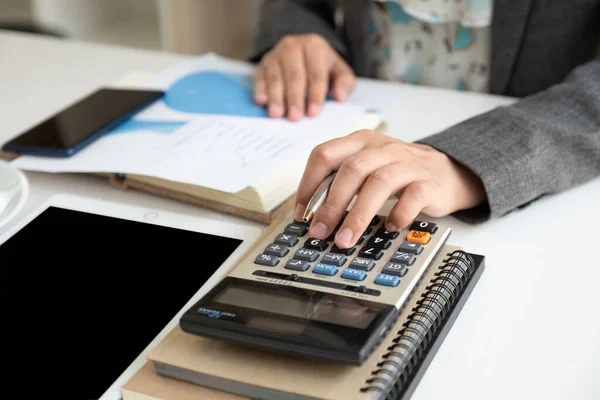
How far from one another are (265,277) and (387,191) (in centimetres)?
13

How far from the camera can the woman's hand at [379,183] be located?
56cm

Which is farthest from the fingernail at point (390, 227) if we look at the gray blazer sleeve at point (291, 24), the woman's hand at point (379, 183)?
the gray blazer sleeve at point (291, 24)

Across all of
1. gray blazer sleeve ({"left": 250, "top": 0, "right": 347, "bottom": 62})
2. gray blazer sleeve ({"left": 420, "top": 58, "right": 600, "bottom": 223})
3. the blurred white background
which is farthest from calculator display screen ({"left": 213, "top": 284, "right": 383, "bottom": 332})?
the blurred white background

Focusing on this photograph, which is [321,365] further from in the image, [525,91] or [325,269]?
[525,91]

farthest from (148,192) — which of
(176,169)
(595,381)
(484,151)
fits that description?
(595,381)

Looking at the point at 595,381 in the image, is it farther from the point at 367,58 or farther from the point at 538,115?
the point at 367,58

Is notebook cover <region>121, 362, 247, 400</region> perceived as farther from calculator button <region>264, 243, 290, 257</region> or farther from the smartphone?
the smartphone

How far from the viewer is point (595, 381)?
47cm

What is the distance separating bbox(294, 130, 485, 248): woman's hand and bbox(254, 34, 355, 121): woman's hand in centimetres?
21

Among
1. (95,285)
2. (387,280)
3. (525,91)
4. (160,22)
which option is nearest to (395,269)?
(387,280)

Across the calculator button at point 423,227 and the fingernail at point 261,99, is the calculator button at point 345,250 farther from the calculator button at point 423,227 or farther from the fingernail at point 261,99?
the fingernail at point 261,99

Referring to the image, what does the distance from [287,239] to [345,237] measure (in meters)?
0.05

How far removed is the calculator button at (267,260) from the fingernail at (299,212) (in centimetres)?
6

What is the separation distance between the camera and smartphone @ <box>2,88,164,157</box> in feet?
2.48
